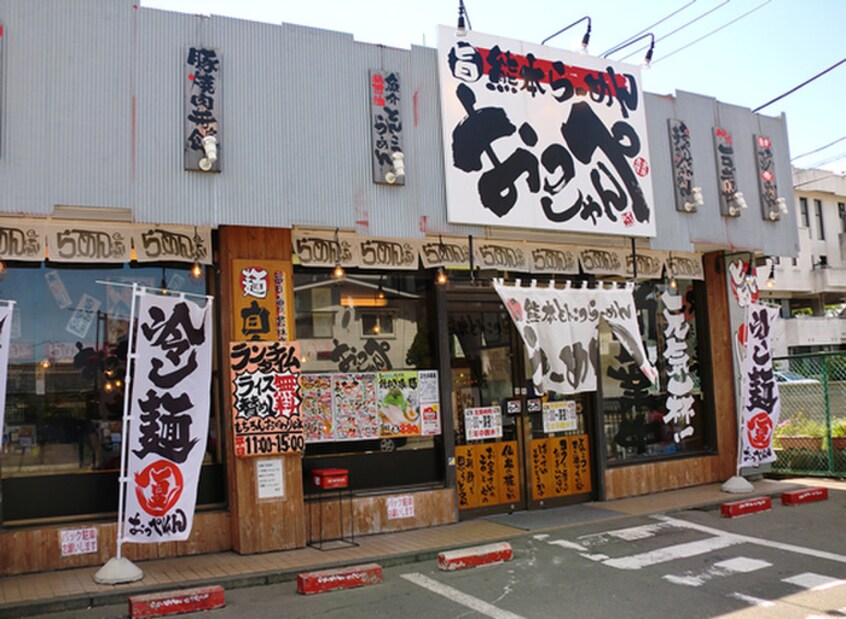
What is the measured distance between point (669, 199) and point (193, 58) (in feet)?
24.0

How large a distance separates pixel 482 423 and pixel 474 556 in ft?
9.21

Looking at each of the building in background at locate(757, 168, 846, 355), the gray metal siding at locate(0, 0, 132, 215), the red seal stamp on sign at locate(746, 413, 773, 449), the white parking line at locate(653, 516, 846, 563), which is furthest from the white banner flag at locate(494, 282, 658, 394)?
the building in background at locate(757, 168, 846, 355)

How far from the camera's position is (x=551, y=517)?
35.9 ft

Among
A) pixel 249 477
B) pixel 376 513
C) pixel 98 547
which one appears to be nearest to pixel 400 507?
pixel 376 513

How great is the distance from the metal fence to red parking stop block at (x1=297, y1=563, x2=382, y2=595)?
31.2 feet

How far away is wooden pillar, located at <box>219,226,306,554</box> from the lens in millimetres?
8922

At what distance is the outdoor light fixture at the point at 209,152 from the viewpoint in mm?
8203

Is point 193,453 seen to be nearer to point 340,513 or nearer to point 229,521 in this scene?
point 229,521

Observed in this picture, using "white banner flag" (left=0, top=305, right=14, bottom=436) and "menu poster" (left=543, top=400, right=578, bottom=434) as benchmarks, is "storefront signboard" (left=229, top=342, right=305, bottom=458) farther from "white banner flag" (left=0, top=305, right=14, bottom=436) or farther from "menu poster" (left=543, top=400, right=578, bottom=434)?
"menu poster" (left=543, top=400, right=578, bottom=434)

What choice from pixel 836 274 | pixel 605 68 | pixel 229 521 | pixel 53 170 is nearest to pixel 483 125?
pixel 605 68

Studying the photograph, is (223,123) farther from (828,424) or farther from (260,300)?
(828,424)

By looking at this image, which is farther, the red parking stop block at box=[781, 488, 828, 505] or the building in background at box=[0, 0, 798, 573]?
the red parking stop block at box=[781, 488, 828, 505]

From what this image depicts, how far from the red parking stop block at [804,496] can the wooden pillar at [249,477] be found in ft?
24.4

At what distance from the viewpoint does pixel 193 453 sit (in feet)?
26.7
